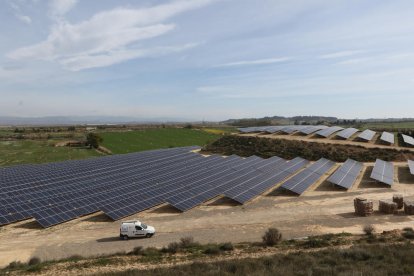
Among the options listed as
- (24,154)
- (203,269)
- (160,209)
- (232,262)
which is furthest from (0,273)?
(24,154)

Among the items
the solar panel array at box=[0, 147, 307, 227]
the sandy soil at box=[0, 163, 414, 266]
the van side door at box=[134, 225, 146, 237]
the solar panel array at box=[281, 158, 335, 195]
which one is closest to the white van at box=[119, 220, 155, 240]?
the van side door at box=[134, 225, 146, 237]

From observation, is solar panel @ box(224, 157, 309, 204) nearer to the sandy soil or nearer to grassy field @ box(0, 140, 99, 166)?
the sandy soil

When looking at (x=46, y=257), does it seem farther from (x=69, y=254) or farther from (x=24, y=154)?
(x=24, y=154)

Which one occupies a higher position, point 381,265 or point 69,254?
point 381,265

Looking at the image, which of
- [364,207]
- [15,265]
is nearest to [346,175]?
[364,207]

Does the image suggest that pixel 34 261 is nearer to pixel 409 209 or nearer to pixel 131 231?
pixel 131 231

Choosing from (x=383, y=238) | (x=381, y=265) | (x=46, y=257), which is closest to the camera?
(x=381, y=265)

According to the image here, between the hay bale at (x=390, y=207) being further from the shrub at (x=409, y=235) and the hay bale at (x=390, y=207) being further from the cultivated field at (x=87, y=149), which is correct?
the cultivated field at (x=87, y=149)
